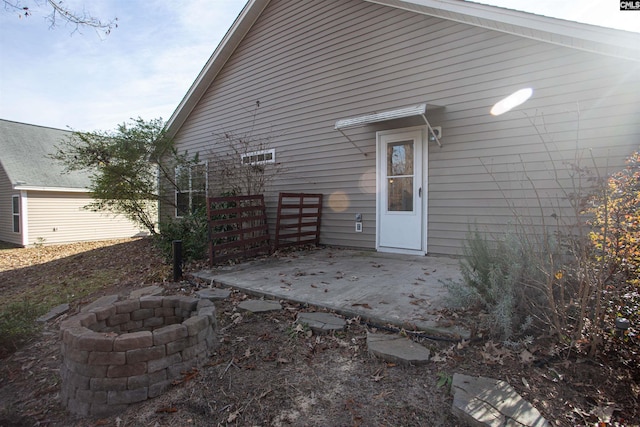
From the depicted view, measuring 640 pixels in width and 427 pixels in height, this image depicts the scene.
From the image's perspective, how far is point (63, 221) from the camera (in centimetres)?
1345

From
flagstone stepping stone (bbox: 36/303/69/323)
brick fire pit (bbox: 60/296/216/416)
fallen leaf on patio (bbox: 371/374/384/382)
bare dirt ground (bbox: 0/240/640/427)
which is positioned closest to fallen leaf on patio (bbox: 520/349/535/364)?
bare dirt ground (bbox: 0/240/640/427)

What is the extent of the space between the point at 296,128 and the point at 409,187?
312 centimetres

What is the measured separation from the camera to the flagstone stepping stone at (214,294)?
387 centimetres

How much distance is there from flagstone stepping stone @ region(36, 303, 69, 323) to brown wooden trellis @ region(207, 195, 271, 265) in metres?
2.02

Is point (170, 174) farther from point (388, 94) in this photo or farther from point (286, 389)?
point (286, 389)

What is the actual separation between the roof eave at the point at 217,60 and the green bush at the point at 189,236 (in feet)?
16.0

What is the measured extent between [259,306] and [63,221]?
14135mm

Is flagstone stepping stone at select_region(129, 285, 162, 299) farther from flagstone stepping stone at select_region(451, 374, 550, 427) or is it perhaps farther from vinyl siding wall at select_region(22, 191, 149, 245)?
vinyl siding wall at select_region(22, 191, 149, 245)

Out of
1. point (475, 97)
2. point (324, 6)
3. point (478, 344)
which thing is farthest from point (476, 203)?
point (324, 6)

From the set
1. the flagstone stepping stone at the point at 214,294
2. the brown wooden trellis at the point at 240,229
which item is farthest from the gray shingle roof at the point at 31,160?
the flagstone stepping stone at the point at 214,294

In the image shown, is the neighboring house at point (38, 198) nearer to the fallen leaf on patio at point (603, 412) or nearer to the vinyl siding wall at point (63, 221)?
the vinyl siding wall at point (63, 221)

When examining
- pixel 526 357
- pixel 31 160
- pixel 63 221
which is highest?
pixel 31 160

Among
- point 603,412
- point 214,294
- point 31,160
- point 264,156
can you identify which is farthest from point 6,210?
point 603,412

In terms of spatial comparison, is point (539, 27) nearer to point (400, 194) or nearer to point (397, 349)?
point (400, 194)
